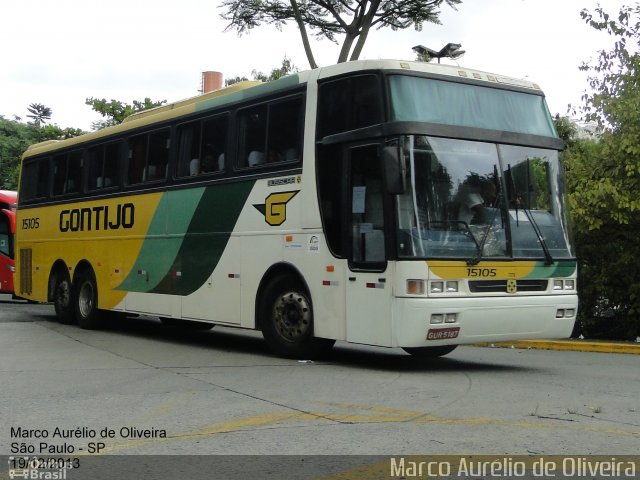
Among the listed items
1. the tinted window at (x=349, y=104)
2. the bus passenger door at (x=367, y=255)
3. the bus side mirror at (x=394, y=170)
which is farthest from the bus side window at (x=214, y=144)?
the bus side mirror at (x=394, y=170)

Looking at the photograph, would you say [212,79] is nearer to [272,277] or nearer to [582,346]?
[582,346]

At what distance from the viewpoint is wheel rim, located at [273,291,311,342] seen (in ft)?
36.2

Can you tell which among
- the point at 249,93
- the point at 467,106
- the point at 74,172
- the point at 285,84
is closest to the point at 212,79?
the point at 74,172

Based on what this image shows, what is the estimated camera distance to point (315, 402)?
8016 millimetres

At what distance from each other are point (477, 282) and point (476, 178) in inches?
46.8

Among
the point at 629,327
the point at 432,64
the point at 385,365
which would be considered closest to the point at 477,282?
the point at 385,365

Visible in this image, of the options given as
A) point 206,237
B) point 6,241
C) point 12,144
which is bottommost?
point 206,237

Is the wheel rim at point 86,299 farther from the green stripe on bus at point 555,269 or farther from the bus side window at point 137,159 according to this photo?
the green stripe on bus at point 555,269

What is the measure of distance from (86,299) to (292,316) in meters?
6.77

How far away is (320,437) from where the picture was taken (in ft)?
21.3

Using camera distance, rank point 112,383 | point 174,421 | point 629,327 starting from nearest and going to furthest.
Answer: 1. point 174,421
2. point 112,383
3. point 629,327

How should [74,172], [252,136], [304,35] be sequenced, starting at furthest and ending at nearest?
[304,35], [74,172], [252,136]

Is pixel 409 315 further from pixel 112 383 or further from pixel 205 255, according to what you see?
pixel 205 255

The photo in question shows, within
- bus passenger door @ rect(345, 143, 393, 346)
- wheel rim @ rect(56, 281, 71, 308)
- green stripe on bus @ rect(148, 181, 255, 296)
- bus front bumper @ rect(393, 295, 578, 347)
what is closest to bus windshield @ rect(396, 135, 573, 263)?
bus passenger door @ rect(345, 143, 393, 346)
